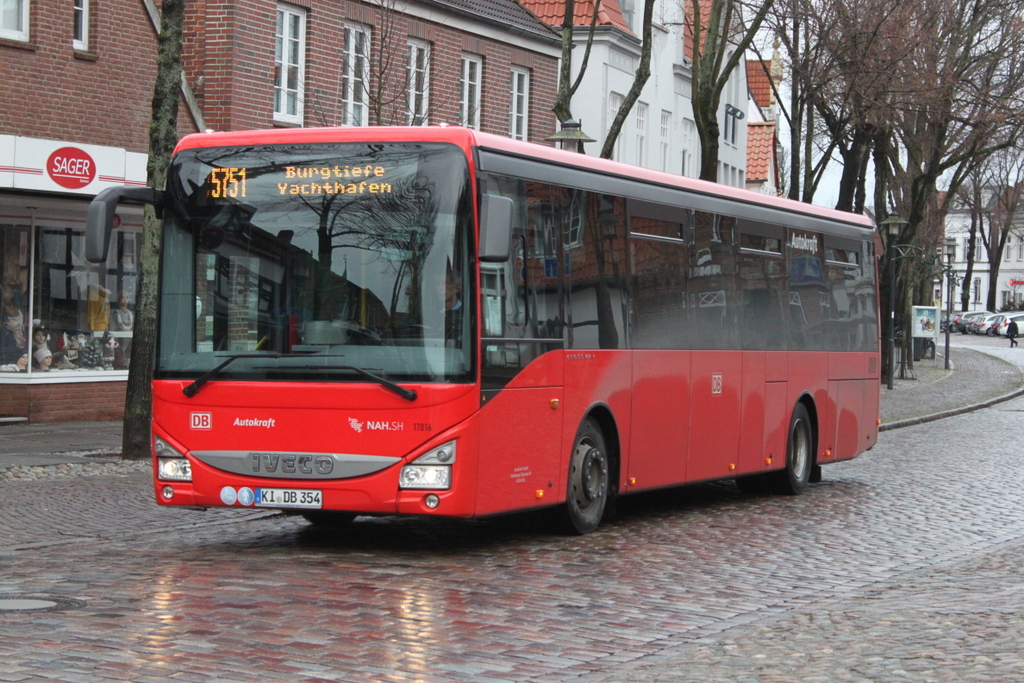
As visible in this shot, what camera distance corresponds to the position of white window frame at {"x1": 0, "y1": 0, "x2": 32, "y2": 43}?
20.1 m

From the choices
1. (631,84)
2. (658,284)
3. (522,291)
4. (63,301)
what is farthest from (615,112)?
(522,291)

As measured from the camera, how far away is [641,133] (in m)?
39.2

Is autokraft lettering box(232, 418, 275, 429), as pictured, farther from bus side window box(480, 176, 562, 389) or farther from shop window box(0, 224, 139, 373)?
shop window box(0, 224, 139, 373)

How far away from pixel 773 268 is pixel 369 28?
37.5ft

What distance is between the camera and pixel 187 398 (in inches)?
420

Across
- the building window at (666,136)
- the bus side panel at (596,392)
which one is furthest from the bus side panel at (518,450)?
the building window at (666,136)

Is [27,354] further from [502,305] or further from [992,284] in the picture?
[992,284]

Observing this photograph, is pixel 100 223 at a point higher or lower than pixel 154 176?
lower

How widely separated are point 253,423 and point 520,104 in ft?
67.8

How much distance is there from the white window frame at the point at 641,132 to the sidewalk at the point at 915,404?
8.37 meters

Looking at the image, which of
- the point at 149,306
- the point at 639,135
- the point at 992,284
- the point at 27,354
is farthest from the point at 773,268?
the point at 992,284

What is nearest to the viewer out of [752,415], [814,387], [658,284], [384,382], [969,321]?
[384,382]

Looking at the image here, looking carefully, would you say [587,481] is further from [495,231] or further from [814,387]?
[814,387]

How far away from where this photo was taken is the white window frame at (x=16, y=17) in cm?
2011
